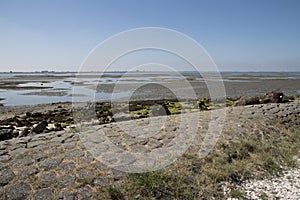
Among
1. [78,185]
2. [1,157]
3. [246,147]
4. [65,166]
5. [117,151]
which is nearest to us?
[78,185]

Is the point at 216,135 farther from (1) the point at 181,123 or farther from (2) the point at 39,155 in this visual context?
(2) the point at 39,155

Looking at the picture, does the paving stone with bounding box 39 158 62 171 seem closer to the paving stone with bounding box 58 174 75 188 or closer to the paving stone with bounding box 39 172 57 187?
the paving stone with bounding box 39 172 57 187

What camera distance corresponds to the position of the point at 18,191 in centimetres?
416

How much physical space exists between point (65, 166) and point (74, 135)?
2.06 m

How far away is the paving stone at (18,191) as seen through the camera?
4.01m

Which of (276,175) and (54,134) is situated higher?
(54,134)

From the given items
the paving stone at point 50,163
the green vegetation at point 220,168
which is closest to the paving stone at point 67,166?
the paving stone at point 50,163

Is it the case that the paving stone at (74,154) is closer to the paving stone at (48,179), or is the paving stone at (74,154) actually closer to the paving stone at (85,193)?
the paving stone at (48,179)

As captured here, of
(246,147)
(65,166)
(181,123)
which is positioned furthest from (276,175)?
(65,166)

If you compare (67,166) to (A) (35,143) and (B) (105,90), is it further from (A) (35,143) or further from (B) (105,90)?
(B) (105,90)

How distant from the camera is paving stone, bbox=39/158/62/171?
5012mm

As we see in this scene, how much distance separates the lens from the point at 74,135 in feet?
23.1

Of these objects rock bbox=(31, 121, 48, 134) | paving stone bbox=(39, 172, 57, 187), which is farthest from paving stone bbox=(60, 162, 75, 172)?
rock bbox=(31, 121, 48, 134)

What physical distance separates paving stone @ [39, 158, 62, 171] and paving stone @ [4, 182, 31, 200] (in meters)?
0.63
